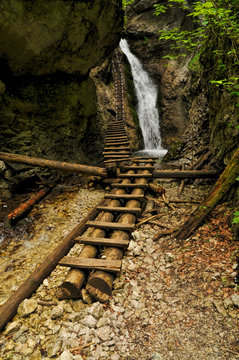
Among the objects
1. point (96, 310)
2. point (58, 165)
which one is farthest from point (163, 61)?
→ point (96, 310)

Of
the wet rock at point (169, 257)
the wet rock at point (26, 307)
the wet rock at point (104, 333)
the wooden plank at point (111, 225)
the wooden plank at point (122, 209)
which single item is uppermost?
the wooden plank at point (122, 209)

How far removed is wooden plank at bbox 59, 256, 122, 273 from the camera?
8.40 ft

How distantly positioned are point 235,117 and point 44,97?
252 inches

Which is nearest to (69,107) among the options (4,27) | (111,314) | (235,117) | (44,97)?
(44,97)

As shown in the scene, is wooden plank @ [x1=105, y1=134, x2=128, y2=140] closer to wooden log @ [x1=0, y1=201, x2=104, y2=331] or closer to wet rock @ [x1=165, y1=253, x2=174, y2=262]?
wooden log @ [x1=0, y1=201, x2=104, y2=331]

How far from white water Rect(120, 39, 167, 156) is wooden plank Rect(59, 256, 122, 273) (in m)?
13.4

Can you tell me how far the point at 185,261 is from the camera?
9.16ft

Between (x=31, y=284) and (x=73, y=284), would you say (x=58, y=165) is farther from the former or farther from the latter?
(x=73, y=284)

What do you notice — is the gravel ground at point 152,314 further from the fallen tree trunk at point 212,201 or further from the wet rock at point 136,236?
the wet rock at point 136,236

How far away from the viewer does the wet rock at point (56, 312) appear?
2.28 meters

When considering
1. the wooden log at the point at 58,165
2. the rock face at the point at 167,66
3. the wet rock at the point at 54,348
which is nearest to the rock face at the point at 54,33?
the wooden log at the point at 58,165

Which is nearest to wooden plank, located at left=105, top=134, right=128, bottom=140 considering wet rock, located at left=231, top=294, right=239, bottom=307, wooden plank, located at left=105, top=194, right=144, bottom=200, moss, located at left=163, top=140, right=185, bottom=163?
moss, located at left=163, top=140, right=185, bottom=163

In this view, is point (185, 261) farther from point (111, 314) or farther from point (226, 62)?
point (226, 62)

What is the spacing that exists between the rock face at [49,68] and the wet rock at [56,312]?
180 inches
